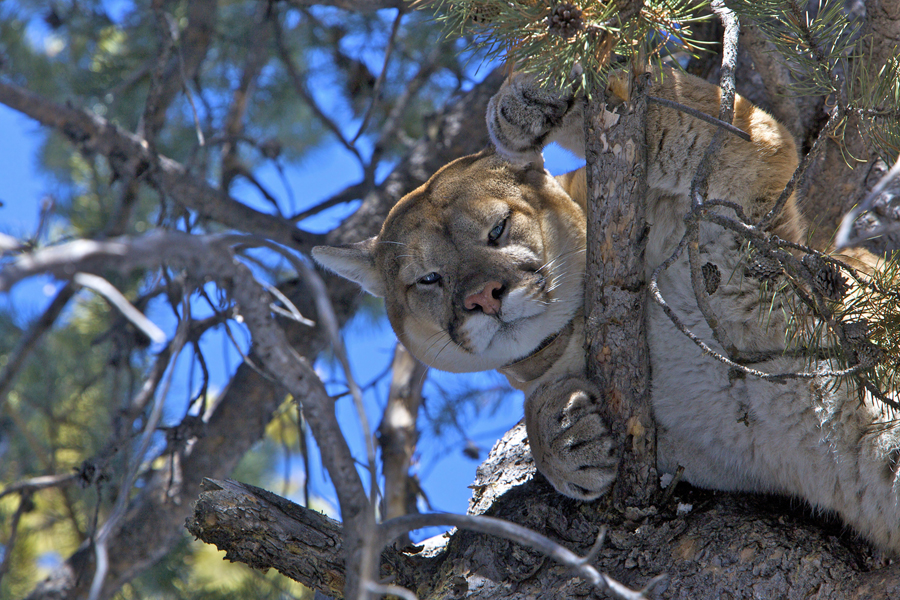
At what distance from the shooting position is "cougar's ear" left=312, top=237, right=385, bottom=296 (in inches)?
113

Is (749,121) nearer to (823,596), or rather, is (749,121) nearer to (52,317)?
(823,596)

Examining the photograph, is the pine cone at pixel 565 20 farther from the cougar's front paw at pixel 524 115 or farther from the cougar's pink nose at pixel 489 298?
the cougar's pink nose at pixel 489 298

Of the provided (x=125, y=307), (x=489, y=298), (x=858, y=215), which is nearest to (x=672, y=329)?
(x=489, y=298)

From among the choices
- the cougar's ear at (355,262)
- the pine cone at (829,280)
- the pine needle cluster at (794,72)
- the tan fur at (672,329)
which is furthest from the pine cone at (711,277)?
the cougar's ear at (355,262)

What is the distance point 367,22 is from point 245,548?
11.2 feet

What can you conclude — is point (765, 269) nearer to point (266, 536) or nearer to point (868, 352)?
point (868, 352)

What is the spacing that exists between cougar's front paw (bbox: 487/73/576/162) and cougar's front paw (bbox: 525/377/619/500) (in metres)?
0.78

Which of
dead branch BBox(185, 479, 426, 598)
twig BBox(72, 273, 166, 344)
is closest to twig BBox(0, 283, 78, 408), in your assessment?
dead branch BBox(185, 479, 426, 598)

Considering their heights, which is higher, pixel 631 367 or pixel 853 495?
pixel 631 367

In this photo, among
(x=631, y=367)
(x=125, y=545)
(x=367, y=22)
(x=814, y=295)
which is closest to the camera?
(x=814, y=295)

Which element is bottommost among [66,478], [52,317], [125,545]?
[125,545]

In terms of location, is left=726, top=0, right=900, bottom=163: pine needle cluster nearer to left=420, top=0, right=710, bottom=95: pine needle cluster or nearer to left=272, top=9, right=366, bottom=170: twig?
left=420, top=0, right=710, bottom=95: pine needle cluster

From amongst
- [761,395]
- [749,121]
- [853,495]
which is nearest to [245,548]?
[761,395]

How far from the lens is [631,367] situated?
2051 mm
